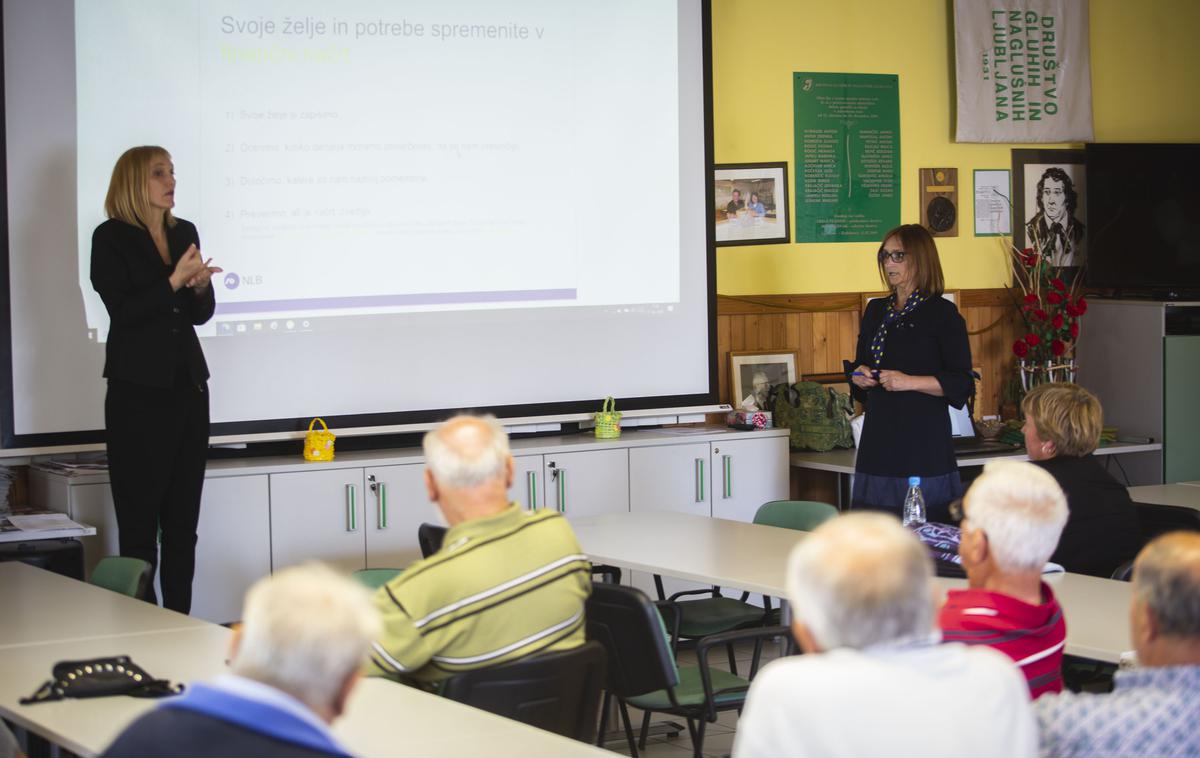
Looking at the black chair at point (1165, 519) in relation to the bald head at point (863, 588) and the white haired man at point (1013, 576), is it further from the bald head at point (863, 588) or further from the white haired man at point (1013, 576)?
the bald head at point (863, 588)

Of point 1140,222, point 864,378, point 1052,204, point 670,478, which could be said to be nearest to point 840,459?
point 670,478

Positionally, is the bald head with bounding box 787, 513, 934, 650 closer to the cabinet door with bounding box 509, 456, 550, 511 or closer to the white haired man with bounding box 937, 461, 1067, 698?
the white haired man with bounding box 937, 461, 1067, 698

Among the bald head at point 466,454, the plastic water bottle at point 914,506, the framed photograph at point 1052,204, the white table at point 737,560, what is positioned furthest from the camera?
the framed photograph at point 1052,204

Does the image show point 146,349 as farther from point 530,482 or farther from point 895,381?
point 895,381

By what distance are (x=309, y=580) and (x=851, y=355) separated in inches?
227

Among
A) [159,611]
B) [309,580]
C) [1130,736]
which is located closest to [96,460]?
[159,611]

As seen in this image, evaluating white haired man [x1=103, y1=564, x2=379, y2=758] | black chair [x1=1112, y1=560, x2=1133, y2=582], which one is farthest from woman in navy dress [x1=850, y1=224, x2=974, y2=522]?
white haired man [x1=103, y1=564, x2=379, y2=758]

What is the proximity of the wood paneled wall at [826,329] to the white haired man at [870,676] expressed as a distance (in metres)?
4.91

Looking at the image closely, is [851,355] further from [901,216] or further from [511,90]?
[511,90]

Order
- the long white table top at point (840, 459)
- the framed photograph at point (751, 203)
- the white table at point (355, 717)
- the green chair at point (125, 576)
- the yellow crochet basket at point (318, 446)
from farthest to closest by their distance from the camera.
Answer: the framed photograph at point (751, 203) → the long white table top at point (840, 459) → the yellow crochet basket at point (318, 446) → the green chair at point (125, 576) → the white table at point (355, 717)

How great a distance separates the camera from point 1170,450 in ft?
23.5

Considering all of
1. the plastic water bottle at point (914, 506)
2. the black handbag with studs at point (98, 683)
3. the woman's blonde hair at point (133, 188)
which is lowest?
the black handbag with studs at point (98, 683)

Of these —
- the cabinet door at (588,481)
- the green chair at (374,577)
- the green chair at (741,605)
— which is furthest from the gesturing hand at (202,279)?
the green chair at (741,605)

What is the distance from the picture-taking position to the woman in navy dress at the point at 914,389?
5023mm
